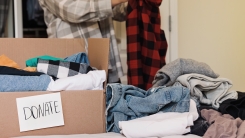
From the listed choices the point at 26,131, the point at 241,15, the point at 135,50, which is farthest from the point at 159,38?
the point at 26,131

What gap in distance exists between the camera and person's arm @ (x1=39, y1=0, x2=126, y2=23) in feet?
4.27

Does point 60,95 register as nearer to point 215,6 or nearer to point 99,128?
point 99,128

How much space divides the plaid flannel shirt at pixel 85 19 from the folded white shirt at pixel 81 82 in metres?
0.34

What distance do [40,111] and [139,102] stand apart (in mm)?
247

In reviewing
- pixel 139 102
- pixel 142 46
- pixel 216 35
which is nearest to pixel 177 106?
pixel 139 102

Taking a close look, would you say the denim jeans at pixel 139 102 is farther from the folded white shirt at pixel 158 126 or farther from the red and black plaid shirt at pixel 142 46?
the red and black plaid shirt at pixel 142 46

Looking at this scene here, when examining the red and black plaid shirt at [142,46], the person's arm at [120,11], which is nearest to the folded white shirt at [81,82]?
the red and black plaid shirt at [142,46]

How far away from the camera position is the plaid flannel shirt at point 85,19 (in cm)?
130

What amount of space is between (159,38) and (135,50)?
5.2 inches

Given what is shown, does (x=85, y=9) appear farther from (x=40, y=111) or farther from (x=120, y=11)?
(x=40, y=111)

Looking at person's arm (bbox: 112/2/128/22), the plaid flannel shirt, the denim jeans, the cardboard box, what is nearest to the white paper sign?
the cardboard box

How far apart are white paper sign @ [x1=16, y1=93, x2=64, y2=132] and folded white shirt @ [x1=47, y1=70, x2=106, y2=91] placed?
3 centimetres

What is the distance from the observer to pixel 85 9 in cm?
130

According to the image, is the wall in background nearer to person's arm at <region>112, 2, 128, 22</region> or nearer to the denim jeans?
person's arm at <region>112, 2, 128, 22</region>
